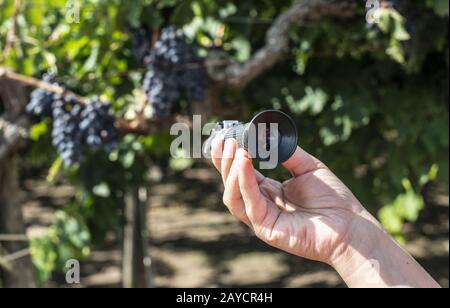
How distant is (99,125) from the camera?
104 inches

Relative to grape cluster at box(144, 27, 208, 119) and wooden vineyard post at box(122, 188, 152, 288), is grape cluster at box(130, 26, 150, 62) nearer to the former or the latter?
grape cluster at box(144, 27, 208, 119)

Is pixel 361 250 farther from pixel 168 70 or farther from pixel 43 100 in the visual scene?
pixel 43 100

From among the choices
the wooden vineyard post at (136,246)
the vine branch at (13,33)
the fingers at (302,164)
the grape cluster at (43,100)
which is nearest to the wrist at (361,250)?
the fingers at (302,164)

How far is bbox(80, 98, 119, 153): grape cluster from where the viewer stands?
2.63 meters

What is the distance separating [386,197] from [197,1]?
108 centimetres

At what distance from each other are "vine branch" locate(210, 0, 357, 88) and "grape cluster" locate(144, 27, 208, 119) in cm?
14

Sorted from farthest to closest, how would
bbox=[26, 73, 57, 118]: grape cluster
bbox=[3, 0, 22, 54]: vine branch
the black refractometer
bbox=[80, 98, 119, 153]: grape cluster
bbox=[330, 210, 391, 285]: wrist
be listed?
bbox=[3, 0, 22, 54]: vine branch
bbox=[26, 73, 57, 118]: grape cluster
bbox=[80, 98, 119, 153]: grape cluster
bbox=[330, 210, 391, 285]: wrist
the black refractometer

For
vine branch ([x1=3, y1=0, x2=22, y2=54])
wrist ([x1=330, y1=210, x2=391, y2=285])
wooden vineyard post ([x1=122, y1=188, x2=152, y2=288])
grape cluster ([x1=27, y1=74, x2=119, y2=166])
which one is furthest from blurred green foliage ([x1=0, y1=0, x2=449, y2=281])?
wrist ([x1=330, y1=210, x2=391, y2=285])

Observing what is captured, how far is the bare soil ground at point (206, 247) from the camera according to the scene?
4492 mm

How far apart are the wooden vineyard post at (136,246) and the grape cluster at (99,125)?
124 centimetres

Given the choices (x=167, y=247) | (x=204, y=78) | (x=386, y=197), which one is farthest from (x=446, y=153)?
(x=167, y=247)

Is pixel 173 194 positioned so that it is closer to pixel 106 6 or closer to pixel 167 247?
pixel 167 247

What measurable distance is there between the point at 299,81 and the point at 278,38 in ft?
0.96

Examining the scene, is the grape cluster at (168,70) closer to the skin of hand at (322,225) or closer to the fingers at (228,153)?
the skin of hand at (322,225)
